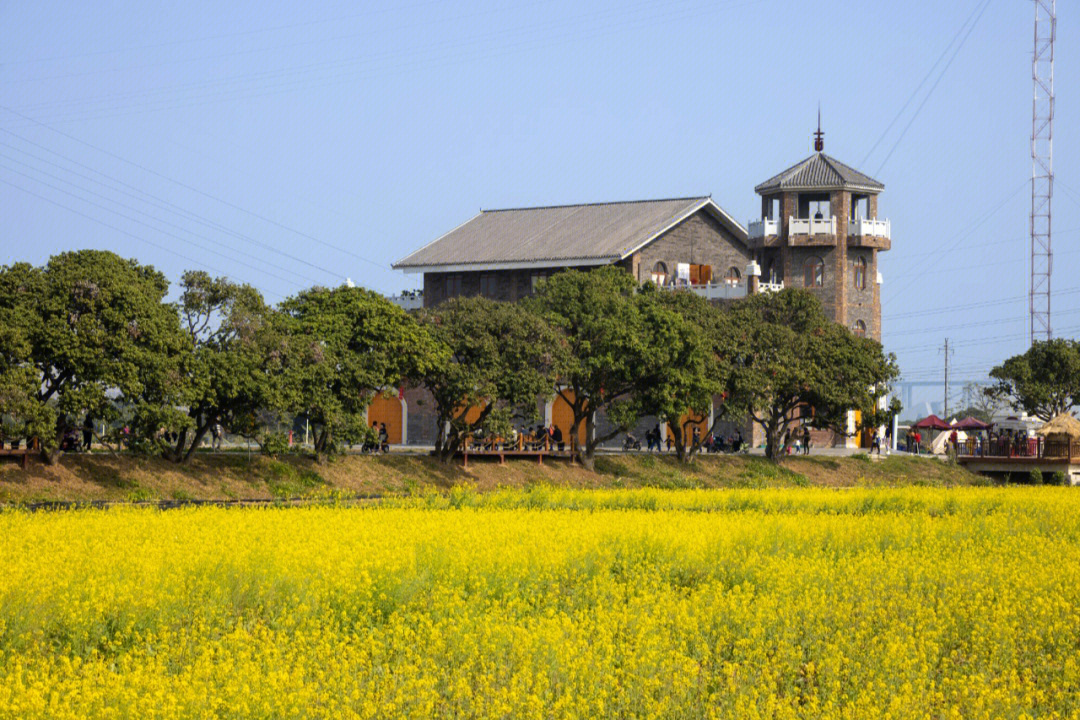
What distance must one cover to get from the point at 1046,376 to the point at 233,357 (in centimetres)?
5152

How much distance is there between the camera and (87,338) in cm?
3800

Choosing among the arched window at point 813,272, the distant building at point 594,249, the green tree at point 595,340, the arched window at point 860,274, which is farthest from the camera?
the arched window at point 860,274

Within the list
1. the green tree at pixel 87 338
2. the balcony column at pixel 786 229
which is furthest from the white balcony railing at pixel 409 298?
the green tree at pixel 87 338

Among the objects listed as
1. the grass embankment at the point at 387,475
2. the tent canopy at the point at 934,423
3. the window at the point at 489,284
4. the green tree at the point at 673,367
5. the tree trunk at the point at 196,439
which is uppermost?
the window at the point at 489,284

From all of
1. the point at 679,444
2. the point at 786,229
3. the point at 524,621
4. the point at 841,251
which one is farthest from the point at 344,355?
the point at 841,251

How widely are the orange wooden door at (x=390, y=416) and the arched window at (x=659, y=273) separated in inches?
589

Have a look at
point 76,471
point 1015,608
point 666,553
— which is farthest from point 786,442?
point 1015,608

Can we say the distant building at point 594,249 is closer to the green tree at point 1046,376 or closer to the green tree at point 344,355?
the green tree at point 1046,376

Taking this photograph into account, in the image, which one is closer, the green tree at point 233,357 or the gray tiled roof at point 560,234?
the green tree at point 233,357

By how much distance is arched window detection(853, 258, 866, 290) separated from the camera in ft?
244

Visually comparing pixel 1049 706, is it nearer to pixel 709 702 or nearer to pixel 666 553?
pixel 709 702

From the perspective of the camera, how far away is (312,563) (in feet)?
57.8

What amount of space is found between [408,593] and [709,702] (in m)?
5.21

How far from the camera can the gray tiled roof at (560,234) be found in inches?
2857
